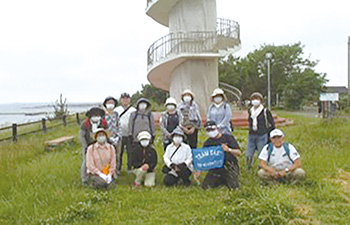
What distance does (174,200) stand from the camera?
6.12 m

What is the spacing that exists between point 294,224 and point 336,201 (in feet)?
4.29

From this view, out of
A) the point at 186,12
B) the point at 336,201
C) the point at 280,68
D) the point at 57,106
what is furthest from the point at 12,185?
the point at 280,68

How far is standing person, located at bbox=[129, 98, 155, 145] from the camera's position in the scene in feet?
25.4

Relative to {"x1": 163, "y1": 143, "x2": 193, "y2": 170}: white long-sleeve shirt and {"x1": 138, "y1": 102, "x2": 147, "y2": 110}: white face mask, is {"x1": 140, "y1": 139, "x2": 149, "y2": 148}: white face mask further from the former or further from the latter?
{"x1": 138, "y1": 102, "x2": 147, "y2": 110}: white face mask

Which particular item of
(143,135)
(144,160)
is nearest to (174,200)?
(144,160)

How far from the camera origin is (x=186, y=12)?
17.1m

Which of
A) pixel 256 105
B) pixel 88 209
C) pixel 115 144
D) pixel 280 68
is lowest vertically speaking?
pixel 88 209

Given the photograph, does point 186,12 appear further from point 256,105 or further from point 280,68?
point 280,68

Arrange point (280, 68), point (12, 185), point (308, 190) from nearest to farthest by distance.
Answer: point (308, 190) < point (12, 185) < point (280, 68)

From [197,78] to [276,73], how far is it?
1064 inches

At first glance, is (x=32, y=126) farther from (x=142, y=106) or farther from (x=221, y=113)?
(x=221, y=113)

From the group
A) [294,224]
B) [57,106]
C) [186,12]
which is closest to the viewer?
[294,224]

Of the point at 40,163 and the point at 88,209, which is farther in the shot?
the point at 40,163

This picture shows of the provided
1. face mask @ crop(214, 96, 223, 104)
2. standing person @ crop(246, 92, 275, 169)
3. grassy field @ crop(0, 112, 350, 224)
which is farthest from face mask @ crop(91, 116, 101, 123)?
standing person @ crop(246, 92, 275, 169)
